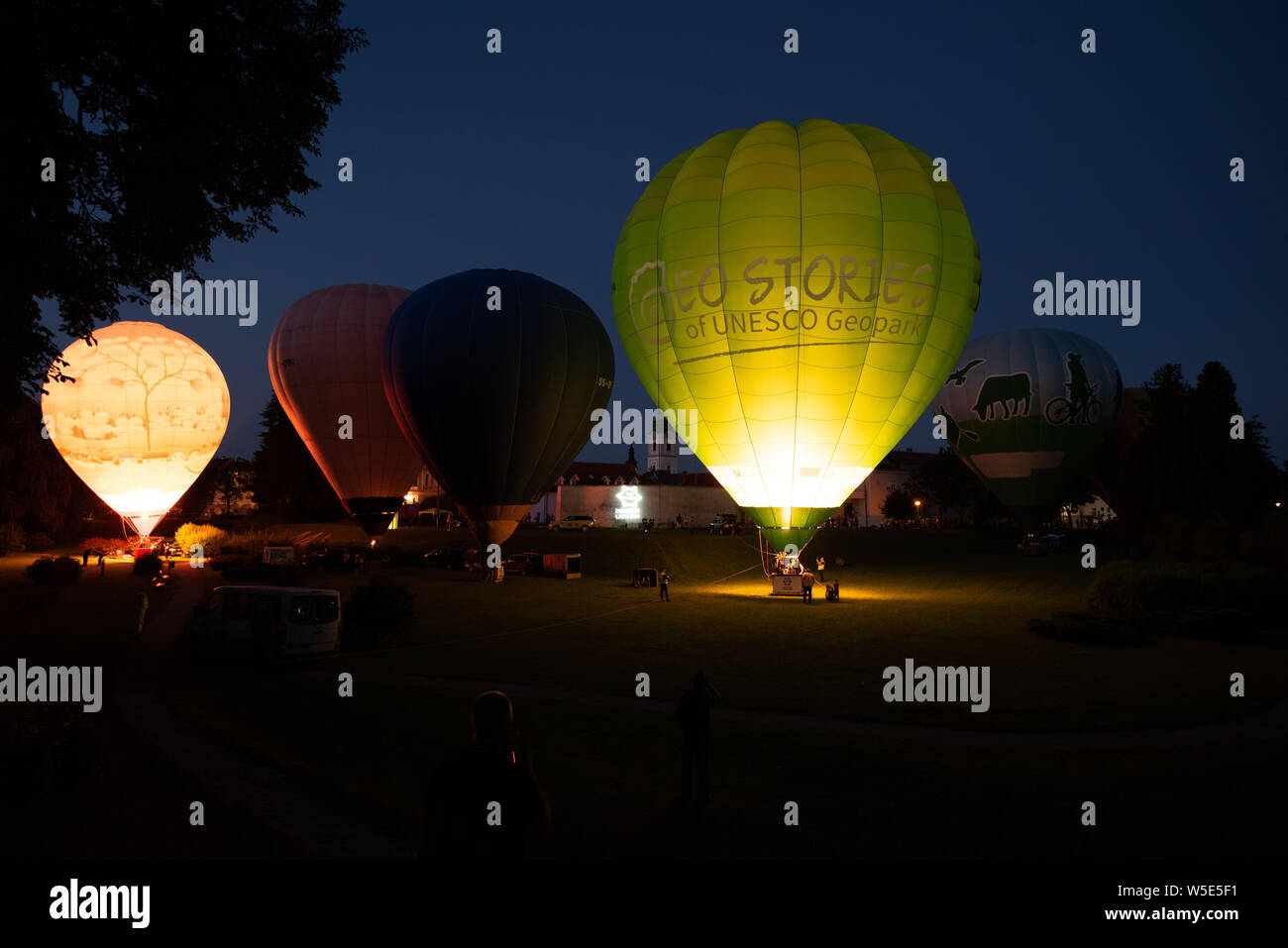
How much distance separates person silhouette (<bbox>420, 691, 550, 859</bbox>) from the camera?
149 inches

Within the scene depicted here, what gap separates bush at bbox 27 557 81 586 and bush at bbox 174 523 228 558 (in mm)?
12089

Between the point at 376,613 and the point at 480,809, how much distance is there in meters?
19.9

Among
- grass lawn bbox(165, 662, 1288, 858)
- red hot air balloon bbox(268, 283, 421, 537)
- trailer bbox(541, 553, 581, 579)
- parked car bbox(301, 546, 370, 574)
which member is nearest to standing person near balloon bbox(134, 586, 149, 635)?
grass lawn bbox(165, 662, 1288, 858)

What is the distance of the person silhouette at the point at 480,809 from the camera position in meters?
3.79

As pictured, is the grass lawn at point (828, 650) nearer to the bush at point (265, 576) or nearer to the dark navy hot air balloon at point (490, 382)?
the bush at point (265, 576)

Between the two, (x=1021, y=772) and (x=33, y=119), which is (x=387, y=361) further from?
(x=1021, y=772)

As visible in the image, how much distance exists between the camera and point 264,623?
18.7m

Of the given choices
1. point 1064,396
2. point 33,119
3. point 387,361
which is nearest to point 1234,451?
point 1064,396

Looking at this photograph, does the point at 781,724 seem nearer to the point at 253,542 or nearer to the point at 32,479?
the point at 253,542

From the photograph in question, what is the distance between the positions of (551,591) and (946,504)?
243 ft

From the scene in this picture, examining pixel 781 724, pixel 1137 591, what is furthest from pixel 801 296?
pixel 781 724

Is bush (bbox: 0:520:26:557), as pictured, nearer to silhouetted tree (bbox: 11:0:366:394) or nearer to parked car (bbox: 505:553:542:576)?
parked car (bbox: 505:553:542:576)

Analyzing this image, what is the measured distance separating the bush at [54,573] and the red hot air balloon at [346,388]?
38.1ft

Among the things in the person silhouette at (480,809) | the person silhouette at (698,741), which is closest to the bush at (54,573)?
the person silhouette at (698,741)
